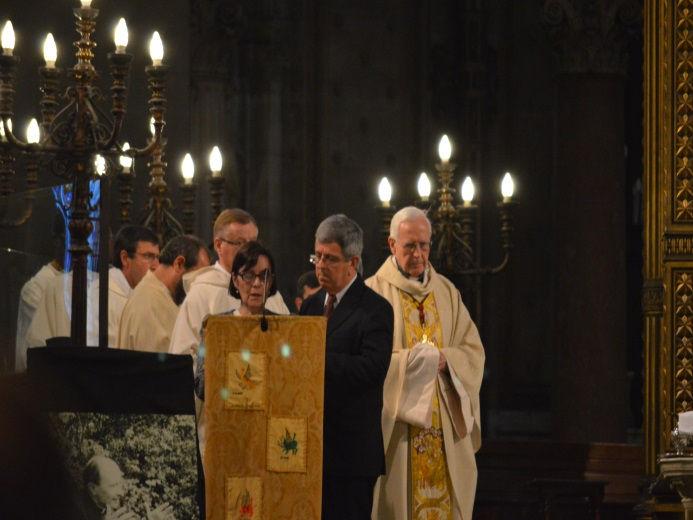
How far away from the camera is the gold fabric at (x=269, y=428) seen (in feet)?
23.4

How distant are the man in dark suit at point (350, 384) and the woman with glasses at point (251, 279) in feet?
1.27

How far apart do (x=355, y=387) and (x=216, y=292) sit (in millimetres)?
1277

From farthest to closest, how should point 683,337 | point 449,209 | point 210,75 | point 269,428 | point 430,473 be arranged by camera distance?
1. point 210,75
2. point 449,209
3. point 683,337
4. point 430,473
5. point 269,428

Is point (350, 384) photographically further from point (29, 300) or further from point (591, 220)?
point (591, 220)

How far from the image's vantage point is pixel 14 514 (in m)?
1.93

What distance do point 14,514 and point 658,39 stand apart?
8.63 m

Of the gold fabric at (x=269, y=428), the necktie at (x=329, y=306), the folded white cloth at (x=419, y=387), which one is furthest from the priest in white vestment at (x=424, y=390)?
the gold fabric at (x=269, y=428)

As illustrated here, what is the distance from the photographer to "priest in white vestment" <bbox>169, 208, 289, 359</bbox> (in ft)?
27.2

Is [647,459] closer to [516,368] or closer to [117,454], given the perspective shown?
[117,454]

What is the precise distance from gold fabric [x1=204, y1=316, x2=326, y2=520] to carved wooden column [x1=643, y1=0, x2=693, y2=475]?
3.30m

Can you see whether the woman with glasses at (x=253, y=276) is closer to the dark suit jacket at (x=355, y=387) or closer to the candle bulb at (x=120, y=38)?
the dark suit jacket at (x=355, y=387)

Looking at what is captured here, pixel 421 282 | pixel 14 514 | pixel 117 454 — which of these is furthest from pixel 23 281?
pixel 14 514

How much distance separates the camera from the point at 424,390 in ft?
28.7

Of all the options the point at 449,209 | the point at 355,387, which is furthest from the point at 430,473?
the point at 449,209
